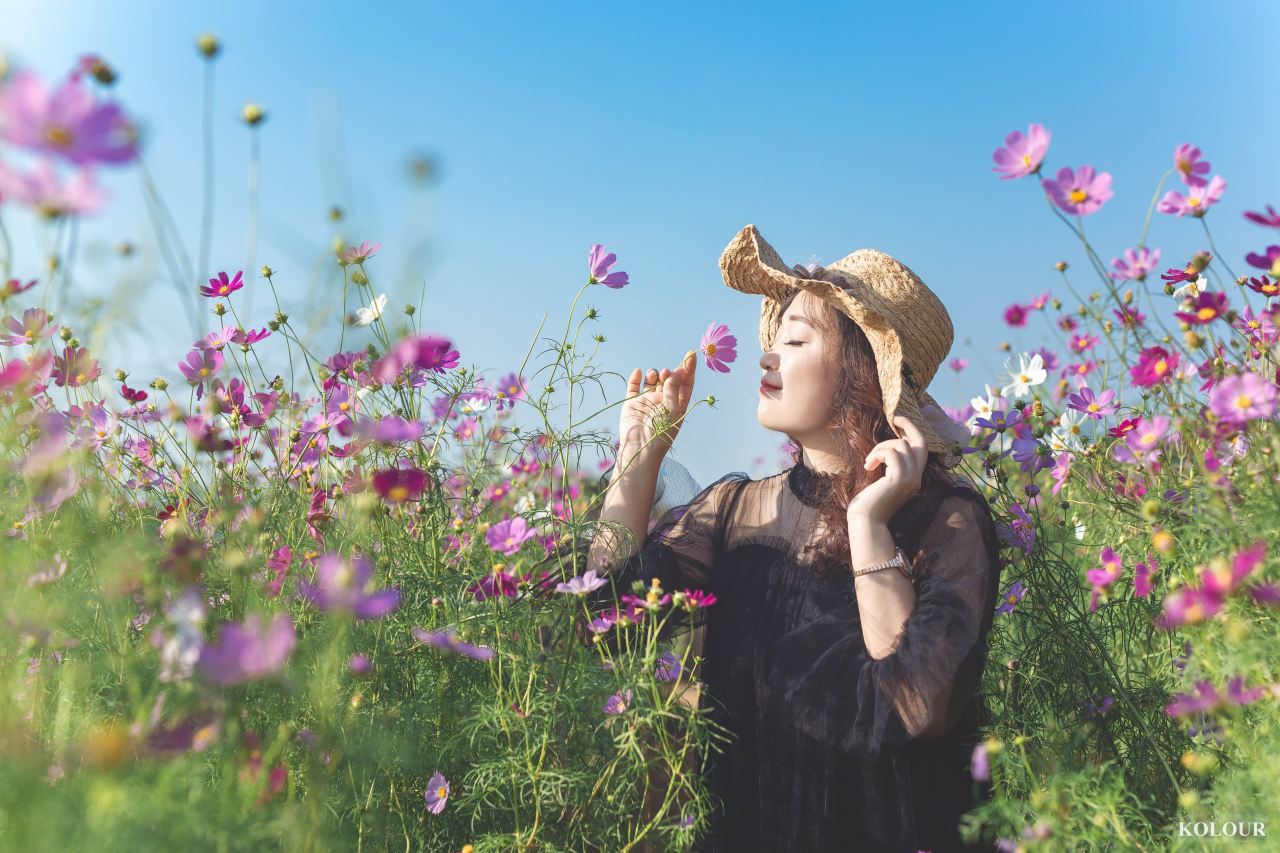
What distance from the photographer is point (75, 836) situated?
3.16 feet

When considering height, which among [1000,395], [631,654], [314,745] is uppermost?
[1000,395]

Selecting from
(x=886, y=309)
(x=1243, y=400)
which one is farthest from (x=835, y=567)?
(x=1243, y=400)

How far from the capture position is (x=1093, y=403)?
2236 millimetres

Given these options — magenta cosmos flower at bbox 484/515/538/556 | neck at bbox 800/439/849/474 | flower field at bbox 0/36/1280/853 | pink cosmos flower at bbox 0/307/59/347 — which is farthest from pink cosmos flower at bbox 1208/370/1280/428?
pink cosmos flower at bbox 0/307/59/347

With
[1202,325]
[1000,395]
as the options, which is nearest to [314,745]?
→ [1202,325]

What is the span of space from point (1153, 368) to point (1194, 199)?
30 cm

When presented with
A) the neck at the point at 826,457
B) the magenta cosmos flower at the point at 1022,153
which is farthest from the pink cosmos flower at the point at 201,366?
the magenta cosmos flower at the point at 1022,153

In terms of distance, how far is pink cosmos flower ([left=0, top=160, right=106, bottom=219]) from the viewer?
39.6 inches

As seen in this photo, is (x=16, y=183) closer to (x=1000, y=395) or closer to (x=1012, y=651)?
(x=1012, y=651)

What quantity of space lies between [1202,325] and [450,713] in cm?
132

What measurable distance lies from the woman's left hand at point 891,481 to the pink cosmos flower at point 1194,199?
539mm

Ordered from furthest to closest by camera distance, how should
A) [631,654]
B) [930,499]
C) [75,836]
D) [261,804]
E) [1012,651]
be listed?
[1012,651]
[930,499]
[631,654]
[261,804]
[75,836]

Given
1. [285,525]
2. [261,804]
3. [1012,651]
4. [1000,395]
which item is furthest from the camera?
[1000,395]

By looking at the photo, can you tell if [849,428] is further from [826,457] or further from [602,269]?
[602,269]
